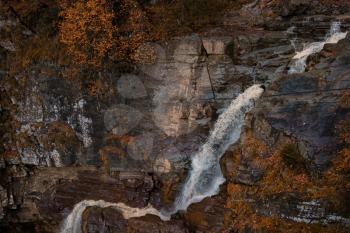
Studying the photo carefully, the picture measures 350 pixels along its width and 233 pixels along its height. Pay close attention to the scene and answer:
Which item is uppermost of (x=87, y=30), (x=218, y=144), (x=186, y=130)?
(x=87, y=30)

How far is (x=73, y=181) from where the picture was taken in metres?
23.0

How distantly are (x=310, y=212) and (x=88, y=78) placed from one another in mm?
12880

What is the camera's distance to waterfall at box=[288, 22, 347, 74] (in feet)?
59.6

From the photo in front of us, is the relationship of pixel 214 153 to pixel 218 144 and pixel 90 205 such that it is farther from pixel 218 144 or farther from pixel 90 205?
pixel 90 205

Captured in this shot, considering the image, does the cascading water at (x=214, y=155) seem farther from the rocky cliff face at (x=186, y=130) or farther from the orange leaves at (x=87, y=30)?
the orange leaves at (x=87, y=30)

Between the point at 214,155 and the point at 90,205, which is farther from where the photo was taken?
the point at 90,205

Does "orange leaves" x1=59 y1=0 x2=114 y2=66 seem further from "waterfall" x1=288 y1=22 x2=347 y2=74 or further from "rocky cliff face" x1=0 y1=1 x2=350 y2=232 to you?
"waterfall" x1=288 y1=22 x2=347 y2=74

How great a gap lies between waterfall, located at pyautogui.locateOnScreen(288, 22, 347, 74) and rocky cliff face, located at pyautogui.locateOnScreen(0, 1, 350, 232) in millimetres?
317

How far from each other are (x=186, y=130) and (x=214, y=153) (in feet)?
6.43

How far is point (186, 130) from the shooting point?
20.7 m

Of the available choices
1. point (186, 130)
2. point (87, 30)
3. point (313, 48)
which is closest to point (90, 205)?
point (186, 130)

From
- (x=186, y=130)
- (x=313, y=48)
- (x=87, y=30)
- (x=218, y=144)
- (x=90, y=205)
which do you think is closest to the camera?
(x=313, y=48)

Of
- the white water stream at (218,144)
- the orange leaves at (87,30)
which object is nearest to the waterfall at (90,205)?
the white water stream at (218,144)

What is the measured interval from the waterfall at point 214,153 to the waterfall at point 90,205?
1485 mm
